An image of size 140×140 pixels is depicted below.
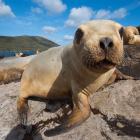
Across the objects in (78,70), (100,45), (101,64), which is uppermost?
(100,45)

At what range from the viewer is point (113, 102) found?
5.29 metres

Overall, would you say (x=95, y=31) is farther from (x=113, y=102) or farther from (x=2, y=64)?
(x=2, y=64)

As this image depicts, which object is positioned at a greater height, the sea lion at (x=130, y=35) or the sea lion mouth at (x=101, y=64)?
the sea lion at (x=130, y=35)

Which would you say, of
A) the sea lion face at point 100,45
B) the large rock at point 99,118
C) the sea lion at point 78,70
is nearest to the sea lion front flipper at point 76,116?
the sea lion at point 78,70

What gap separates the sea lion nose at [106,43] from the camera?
163 inches

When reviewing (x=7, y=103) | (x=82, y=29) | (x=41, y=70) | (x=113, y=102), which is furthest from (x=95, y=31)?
(x=7, y=103)

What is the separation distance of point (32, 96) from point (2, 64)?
3.71 metres

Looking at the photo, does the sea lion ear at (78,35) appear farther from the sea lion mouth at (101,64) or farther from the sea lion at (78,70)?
the sea lion mouth at (101,64)

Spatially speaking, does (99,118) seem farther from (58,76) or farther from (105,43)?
(105,43)

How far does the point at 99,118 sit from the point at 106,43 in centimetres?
142

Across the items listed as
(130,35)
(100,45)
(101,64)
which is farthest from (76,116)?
(130,35)

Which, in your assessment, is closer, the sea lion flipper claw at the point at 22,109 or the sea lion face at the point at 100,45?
the sea lion face at the point at 100,45

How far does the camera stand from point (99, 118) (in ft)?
16.2

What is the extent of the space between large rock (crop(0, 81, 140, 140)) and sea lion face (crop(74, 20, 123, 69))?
37.8 inches
